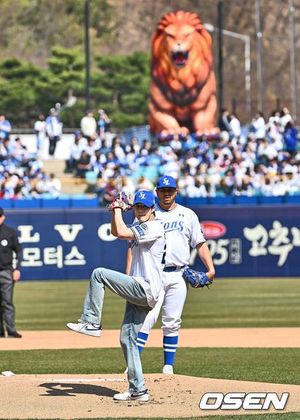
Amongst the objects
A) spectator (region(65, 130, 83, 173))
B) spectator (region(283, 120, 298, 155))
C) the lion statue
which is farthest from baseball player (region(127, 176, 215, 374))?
the lion statue

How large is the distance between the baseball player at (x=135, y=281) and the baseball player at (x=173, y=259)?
159cm

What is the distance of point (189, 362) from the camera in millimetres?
14750

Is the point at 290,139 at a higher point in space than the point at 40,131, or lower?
lower

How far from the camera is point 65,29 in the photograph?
7794 cm

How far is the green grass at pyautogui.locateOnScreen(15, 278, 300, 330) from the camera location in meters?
20.3

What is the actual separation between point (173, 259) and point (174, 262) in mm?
33

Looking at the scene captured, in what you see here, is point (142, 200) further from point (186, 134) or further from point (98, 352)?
point (186, 134)

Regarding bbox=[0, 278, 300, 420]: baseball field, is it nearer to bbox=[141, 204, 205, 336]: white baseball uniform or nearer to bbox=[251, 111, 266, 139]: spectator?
bbox=[141, 204, 205, 336]: white baseball uniform

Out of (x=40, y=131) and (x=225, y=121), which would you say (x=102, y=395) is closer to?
(x=40, y=131)

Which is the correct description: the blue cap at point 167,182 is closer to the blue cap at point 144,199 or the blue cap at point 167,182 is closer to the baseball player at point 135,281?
the baseball player at point 135,281

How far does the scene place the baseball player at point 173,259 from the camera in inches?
499

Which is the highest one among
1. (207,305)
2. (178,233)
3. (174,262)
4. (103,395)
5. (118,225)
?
(118,225)

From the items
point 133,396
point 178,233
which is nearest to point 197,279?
point 178,233

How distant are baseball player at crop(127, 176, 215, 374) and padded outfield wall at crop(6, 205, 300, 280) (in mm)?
15692
